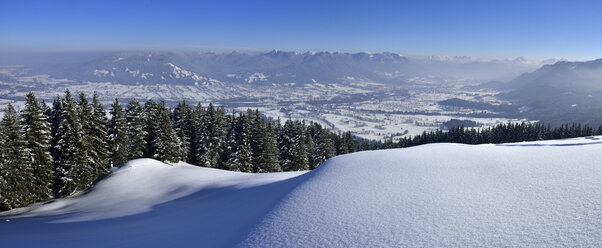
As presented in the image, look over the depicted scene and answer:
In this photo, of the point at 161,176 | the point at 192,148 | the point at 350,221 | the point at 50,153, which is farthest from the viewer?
the point at 192,148

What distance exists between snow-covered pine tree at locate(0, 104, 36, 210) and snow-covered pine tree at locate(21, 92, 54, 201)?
592 mm

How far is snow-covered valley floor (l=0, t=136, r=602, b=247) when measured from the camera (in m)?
6.34

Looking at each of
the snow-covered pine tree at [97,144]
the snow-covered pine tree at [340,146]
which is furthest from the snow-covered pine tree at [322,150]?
the snow-covered pine tree at [97,144]

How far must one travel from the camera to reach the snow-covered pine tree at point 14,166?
2348cm

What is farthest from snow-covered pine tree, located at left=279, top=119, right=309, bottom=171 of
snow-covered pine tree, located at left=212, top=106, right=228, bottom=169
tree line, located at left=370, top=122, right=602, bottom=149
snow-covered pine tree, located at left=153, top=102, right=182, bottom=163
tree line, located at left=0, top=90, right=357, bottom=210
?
tree line, located at left=370, top=122, right=602, bottom=149

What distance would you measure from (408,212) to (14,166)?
30515 millimetres

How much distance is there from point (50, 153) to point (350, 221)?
3260cm

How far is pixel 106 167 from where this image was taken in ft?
109

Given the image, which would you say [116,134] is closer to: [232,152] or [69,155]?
[69,155]

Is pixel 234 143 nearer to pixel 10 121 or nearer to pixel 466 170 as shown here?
pixel 10 121

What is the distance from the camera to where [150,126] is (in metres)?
45.7

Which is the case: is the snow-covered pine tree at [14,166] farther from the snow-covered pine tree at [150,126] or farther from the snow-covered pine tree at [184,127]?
the snow-covered pine tree at [184,127]

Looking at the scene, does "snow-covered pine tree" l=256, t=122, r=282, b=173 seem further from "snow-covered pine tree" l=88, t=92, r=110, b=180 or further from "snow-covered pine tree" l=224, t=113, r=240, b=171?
"snow-covered pine tree" l=88, t=92, r=110, b=180

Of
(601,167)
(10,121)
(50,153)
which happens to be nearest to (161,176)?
(50,153)
